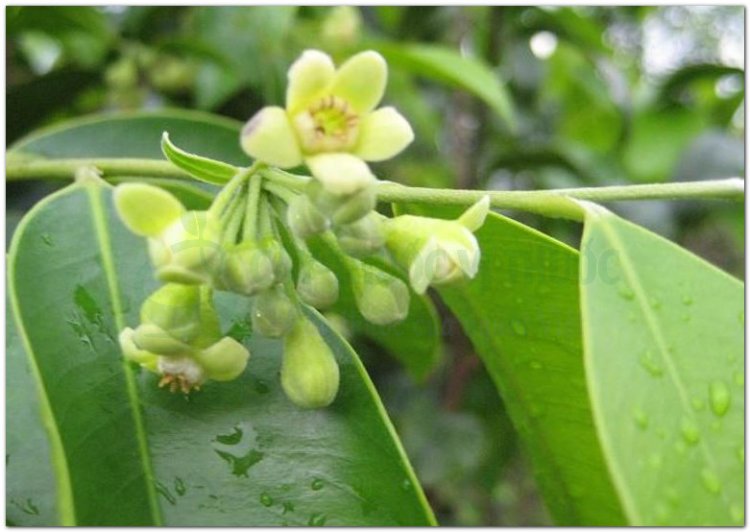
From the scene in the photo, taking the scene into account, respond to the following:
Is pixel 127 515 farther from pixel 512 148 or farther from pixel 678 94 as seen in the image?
pixel 678 94

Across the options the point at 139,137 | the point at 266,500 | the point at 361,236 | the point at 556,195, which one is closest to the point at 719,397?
the point at 556,195

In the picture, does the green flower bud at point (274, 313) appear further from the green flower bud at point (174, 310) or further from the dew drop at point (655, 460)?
the dew drop at point (655, 460)

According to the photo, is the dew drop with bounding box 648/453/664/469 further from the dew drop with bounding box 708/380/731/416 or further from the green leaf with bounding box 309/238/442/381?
the green leaf with bounding box 309/238/442/381

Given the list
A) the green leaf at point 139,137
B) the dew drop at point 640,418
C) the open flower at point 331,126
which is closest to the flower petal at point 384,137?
the open flower at point 331,126

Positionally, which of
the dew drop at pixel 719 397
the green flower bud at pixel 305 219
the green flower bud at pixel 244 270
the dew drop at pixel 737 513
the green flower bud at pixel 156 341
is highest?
the green flower bud at pixel 305 219

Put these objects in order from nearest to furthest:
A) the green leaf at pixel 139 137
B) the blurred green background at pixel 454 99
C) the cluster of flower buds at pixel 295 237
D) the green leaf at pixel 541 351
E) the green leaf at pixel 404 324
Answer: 1. the cluster of flower buds at pixel 295 237
2. the green leaf at pixel 541 351
3. the green leaf at pixel 404 324
4. the green leaf at pixel 139 137
5. the blurred green background at pixel 454 99

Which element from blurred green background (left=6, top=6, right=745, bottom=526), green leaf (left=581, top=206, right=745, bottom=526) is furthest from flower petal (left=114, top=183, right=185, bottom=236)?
blurred green background (left=6, top=6, right=745, bottom=526)

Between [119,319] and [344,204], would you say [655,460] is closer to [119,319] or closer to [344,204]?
[344,204]
